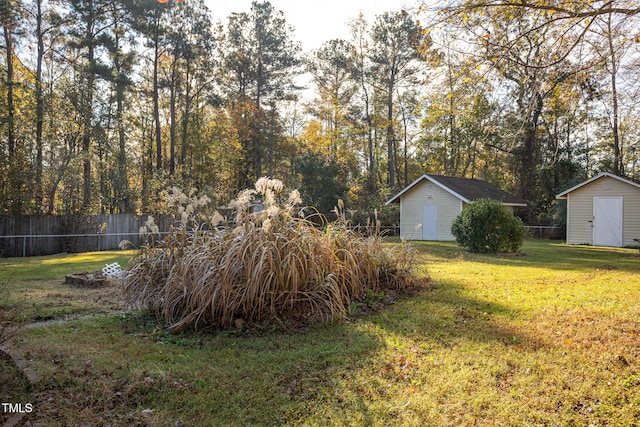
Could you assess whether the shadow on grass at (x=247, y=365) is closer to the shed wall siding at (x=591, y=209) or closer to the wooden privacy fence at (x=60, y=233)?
the wooden privacy fence at (x=60, y=233)

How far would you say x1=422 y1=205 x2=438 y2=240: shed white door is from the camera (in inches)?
885

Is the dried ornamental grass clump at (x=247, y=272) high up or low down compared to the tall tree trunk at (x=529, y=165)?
down

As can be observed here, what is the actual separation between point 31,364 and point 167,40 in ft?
82.2

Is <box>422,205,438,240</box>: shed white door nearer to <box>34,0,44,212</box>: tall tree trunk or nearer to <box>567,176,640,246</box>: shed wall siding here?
<box>567,176,640,246</box>: shed wall siding

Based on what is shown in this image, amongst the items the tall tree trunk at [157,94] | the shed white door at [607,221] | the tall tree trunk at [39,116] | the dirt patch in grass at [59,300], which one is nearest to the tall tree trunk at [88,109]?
the tall tree trunk at [39,116]

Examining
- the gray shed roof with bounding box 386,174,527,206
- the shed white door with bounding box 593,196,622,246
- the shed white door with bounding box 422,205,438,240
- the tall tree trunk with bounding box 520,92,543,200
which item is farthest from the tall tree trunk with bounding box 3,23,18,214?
the tall tree trunk with bounding box 520,92,543,200

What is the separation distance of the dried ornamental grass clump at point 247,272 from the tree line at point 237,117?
4.37m

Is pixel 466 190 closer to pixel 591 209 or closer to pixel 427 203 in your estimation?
pixel 427 203

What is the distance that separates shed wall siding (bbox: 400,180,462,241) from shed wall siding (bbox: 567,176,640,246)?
16.4ft

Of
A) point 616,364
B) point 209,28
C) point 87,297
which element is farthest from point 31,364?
point 209,28

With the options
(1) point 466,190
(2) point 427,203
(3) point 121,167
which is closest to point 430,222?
(2) point 427,203

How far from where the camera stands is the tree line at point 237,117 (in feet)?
57.4

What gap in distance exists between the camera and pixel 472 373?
3.61 meters

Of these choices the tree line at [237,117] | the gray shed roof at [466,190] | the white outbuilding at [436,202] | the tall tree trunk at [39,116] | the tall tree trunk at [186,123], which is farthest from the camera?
the tall tree trunk at [186,123]
